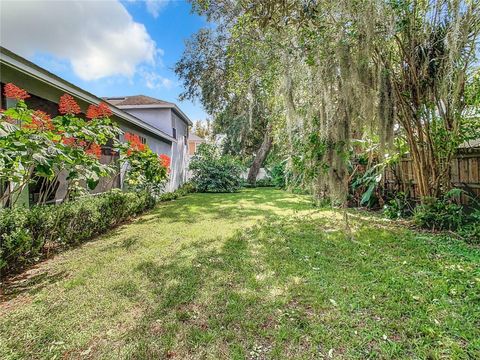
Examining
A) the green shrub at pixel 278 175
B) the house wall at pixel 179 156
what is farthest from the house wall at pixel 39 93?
the green shrub at pixel 278 175

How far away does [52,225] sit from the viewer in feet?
12.2

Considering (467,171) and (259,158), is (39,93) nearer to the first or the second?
(467,171)

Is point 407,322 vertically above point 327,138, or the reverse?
point 327,138

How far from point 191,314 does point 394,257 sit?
2661 mm

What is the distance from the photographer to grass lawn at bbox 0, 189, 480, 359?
190 cm

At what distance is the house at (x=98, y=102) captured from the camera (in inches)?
147

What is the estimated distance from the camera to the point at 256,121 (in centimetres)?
1659

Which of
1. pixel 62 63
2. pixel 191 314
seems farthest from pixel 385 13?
pixel 62 63

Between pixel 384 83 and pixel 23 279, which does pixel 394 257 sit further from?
pixel 23 279

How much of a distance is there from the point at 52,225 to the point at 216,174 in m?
9.22

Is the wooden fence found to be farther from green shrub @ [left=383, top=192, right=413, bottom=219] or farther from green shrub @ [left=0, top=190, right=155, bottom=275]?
green shrub @ [left=0, top=190, right=155, bottom=275]

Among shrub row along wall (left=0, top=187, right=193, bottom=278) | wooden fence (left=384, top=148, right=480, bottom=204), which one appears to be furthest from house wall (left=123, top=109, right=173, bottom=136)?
wooden fence (left=384, top=148, right=480, bottom=204)

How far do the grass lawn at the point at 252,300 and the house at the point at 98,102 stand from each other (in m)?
2.36

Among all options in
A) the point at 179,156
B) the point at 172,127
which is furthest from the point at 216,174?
the point at 172,127
